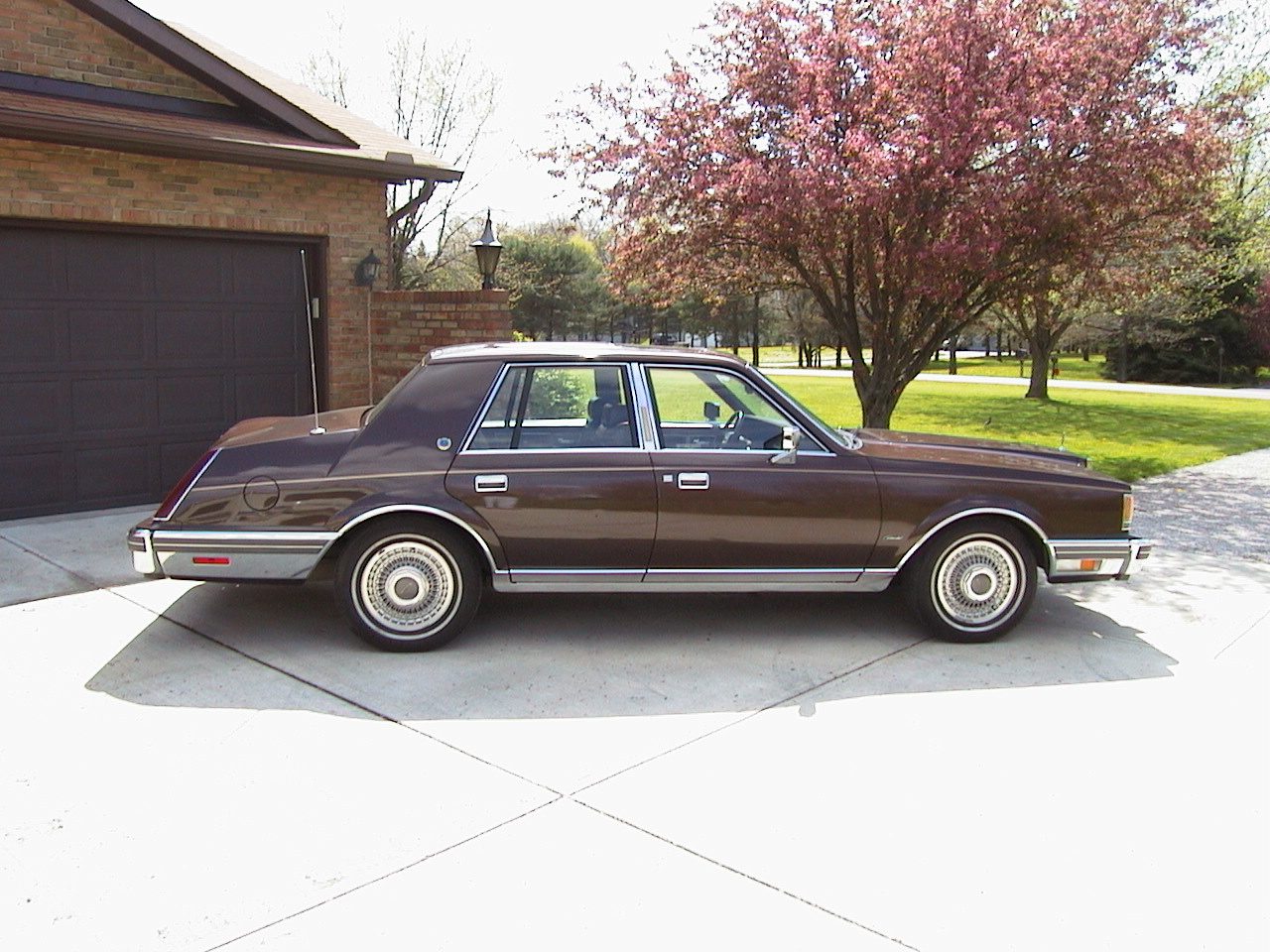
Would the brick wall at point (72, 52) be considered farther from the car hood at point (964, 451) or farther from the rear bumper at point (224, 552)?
the car hood at point (964, 451)

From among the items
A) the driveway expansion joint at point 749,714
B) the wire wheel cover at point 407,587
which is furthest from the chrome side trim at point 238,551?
the driveway expansion joint at point 749,714

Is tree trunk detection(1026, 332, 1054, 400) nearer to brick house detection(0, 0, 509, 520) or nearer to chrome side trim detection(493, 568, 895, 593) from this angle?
brick house detection(0, 0, 509, 520)

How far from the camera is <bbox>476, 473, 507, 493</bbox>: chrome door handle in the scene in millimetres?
4992

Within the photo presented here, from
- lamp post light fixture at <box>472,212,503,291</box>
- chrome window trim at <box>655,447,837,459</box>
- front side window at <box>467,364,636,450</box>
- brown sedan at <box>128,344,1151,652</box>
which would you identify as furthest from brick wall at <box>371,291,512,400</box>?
chrome window trim at <box>655,447,837,459</box>

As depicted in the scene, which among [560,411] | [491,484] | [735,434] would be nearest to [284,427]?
[491,484]

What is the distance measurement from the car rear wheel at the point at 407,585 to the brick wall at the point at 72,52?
5603 millimetres

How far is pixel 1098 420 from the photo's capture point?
1938cm

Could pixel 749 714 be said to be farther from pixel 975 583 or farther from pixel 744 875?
pixel 975 583

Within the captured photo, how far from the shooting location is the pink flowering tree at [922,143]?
28.6 feet

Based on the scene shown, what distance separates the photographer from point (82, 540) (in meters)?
7.21

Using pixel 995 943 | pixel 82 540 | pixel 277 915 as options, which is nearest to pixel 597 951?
pixel 277 915

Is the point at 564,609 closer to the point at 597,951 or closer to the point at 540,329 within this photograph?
the point at 597,951

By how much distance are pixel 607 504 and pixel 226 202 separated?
5232mm

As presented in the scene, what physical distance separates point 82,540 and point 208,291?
2.42 meters
